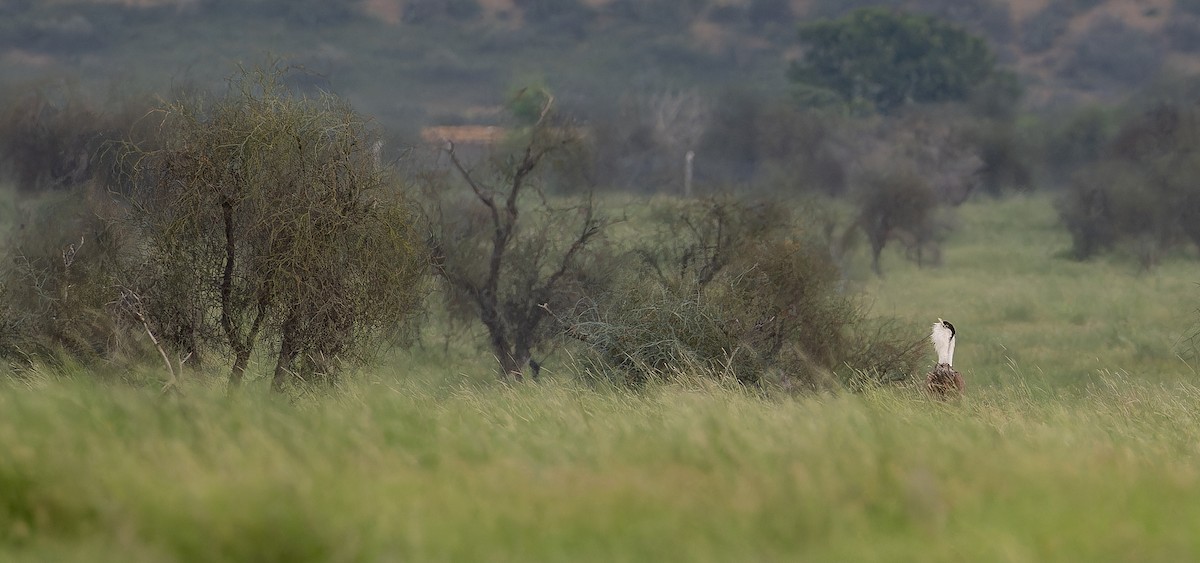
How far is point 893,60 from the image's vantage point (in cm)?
9069

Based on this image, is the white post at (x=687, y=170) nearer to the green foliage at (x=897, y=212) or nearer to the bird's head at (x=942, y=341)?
the green foliage at (x=897, y=212)

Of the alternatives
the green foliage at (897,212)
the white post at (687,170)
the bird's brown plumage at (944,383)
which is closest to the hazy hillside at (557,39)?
the white post at (687,170)

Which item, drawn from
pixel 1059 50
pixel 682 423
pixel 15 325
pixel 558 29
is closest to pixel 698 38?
pixel 558 29

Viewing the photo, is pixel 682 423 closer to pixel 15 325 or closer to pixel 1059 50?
pixel 15 325

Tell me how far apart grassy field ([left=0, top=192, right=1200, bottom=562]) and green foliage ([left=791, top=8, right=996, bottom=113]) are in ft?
272

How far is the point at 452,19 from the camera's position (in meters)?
112

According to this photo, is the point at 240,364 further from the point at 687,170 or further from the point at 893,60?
the point at 893,60

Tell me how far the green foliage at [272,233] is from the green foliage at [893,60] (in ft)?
259

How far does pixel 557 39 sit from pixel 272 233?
101 metres

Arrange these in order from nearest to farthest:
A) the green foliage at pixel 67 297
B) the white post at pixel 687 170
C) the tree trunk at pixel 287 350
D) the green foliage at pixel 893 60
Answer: the tree trunk at pixel 287 350
the green foliage at pixel 67 297
the white post at pixel 687 170
the green foliage at pixel 893 60

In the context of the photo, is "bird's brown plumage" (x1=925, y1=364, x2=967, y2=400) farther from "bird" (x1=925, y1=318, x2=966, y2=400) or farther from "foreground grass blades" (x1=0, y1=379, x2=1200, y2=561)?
"foreground grass blades" (x1=0, y1=379, x2=1200, y2=561)

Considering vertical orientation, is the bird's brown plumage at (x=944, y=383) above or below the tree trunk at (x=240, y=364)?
above

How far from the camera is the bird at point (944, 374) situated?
40.1ft

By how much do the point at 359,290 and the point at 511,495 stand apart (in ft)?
20.2
